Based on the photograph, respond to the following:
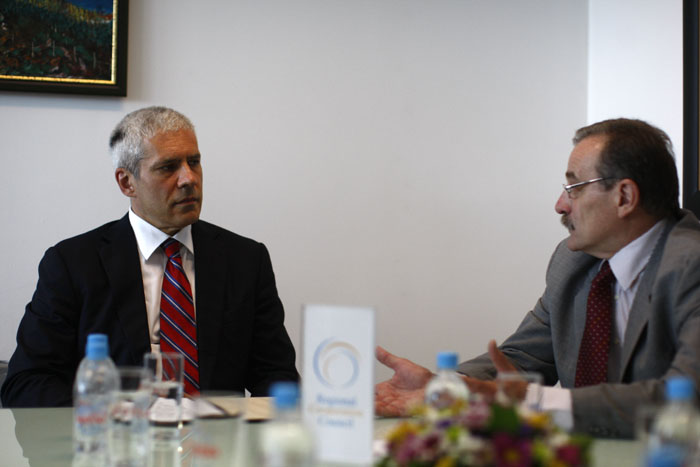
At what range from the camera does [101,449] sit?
1615 mm

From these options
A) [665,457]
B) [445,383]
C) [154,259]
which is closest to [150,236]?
[154,259]

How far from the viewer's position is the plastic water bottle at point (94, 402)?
1568mm

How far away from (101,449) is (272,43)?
8.46 feet

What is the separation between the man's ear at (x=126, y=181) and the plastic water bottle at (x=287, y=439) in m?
2.11

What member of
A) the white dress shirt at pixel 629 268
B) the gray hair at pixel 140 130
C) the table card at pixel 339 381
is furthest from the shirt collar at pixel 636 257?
the gray hair at pixel 140 130

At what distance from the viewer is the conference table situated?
5.24ft

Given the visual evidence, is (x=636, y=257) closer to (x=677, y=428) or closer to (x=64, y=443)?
(x=677, y=428)

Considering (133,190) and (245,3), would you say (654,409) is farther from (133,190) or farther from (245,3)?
(245,3)

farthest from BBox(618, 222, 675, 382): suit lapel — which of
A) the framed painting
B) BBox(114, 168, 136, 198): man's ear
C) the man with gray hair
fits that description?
the framed painting

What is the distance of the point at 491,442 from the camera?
1.01 meters

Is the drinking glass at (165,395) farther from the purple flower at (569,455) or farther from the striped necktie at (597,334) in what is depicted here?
the striped necktie at (597,334)

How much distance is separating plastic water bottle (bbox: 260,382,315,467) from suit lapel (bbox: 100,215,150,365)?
1787mm

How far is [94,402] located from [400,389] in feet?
2.83

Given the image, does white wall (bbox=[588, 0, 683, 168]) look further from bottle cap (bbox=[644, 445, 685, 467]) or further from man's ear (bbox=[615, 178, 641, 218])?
bottle cap (bbox=[644, 445, 685, 467])
